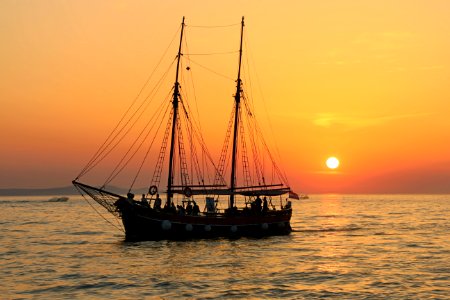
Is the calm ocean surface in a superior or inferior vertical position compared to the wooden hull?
inferior

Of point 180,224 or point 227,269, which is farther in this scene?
point 180,224

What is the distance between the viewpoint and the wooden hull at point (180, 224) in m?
55.7

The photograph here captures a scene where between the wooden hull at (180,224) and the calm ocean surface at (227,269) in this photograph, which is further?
the wooden hull at (180,224)

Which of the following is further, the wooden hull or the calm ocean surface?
the wooden hull

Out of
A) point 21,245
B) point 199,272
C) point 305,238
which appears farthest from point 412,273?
point 21,245

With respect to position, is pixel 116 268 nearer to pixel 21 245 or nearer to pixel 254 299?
pixel 254 299

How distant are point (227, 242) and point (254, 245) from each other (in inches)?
133

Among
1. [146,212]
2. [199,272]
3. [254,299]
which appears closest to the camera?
[254,299]

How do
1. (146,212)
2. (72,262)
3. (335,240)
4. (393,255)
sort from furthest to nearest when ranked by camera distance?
(335,240) → (146,212) → (393,255) → (72,262)

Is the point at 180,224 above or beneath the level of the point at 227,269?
above

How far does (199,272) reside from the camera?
3934 cm

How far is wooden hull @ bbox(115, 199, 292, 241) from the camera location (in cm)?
5572

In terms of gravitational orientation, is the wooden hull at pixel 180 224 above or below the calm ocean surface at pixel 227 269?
above

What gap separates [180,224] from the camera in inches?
2240
